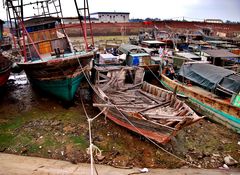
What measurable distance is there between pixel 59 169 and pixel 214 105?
772 cm

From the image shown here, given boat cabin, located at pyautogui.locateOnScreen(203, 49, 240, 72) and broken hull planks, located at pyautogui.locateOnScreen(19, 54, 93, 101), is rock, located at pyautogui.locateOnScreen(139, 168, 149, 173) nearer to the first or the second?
broken hull planks, located at pyautogui.locateOnScreen(19, 54, 93, 101)

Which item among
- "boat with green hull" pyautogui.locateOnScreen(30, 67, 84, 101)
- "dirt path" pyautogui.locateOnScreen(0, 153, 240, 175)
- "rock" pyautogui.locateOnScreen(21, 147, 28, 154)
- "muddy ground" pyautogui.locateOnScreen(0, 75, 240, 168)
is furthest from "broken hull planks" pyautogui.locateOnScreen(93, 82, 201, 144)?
"rock" pyautogui.locateOnScreen(21, 147, 28, 154)

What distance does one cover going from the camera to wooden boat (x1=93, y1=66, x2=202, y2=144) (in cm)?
751

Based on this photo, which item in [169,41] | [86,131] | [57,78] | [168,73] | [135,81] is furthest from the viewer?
[169,41]

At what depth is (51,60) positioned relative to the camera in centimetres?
1002

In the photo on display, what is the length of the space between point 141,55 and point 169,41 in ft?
38.1

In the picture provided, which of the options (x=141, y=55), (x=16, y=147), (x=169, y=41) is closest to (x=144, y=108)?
(x=16, y=147)

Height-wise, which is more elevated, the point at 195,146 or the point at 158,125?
the point at 158,125

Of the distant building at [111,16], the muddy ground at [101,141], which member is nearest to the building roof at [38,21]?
the muddy ground at [101,141]

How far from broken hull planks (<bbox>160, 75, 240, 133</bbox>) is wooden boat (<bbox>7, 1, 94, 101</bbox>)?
20.3 feet

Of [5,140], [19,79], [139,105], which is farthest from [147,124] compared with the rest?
[19,79]

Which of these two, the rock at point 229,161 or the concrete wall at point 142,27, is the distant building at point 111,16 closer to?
the concrete wall at point 142,27

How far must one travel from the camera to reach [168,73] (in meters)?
15.1

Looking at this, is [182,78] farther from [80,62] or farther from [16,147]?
[16,147]
